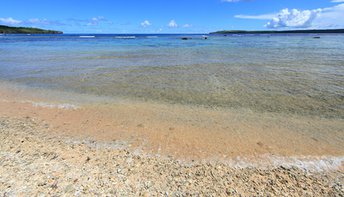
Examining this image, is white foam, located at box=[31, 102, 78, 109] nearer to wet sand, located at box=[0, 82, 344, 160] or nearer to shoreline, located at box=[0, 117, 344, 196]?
wet sand, located at box=[0, 82, 344, 160]

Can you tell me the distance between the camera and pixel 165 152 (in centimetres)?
434

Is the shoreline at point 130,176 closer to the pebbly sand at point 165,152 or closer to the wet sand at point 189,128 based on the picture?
the pebbly sand at point 165,152

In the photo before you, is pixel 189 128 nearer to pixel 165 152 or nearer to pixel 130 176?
pixel 165 152

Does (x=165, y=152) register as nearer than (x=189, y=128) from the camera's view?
Yes

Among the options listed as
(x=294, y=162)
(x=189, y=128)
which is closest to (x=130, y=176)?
(x=189, y=128)

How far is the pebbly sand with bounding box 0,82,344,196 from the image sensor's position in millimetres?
3258

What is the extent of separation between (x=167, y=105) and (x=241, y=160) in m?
3.52

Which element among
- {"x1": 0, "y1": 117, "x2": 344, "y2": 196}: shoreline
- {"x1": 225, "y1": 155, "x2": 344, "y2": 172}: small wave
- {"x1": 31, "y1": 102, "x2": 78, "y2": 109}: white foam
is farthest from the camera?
{"x1": 31, "y1": 102, "x2": 78, "y2": 109}: white foam

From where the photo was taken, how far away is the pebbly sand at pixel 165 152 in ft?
10.7

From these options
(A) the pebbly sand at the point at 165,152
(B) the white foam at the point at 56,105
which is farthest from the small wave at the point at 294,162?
(B) the white foam at the point at 56,105

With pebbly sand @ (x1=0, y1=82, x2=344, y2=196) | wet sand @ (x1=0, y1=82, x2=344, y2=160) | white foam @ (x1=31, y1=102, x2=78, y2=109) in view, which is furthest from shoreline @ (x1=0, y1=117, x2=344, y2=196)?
white foam @ (x1=31, y1=102, x2=78, y2=109)

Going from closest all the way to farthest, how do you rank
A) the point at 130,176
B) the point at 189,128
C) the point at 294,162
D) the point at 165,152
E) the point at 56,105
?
the point at 130,176 → the point at 294,162 → the point at 165,152 → the point at 189,128 → the point at 56,105

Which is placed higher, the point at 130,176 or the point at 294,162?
the point at 130,176

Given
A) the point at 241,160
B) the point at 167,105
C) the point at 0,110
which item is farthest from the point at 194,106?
the point at 0,110
